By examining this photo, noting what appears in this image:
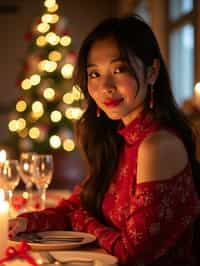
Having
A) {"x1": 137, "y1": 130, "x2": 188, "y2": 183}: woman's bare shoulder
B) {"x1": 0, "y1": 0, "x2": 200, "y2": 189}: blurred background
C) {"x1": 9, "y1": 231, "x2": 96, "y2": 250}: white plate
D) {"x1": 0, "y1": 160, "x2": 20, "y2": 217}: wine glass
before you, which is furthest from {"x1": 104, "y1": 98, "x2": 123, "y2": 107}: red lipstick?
{"x1": 0, "y1": 0, "x2": 200, "y2": 189}: blurred background

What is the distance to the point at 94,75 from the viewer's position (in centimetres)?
165

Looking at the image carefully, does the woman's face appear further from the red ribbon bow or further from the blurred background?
the blurred background

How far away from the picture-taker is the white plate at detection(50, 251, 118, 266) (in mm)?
1273

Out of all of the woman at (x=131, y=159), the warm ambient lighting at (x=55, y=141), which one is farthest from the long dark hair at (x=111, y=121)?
the warm ambient lighting at (x=55, y=141)

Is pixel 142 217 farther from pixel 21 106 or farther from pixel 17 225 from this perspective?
pixel 21 106

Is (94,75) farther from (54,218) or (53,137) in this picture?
(53,137)

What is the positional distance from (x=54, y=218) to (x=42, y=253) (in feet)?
1.45

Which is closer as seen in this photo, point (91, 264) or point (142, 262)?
point (91, 264)

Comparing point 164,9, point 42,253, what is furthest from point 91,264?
point 164,9

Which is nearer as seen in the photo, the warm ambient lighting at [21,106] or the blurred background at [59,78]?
the blurred background at [59,78]

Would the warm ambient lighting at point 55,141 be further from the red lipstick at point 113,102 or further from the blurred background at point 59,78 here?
the red lipstick at point 113,102

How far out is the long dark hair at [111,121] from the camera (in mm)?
1631

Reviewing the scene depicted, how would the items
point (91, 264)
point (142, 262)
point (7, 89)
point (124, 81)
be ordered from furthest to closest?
point (7, 89), point (124, 81), point (142, 262), point (91, 264)

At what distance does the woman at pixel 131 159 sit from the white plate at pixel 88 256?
0.08 m
